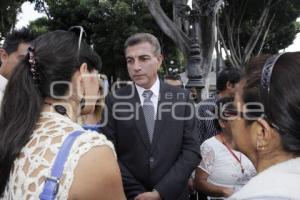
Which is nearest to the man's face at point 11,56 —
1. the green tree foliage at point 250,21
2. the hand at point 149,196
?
the hand at point 149,196

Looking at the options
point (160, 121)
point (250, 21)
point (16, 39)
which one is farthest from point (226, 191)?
point (250, 21)

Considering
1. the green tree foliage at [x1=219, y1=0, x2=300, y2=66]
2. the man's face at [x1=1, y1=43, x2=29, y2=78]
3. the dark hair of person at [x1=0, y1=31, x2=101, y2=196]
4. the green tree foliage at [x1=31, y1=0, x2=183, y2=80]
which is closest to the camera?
the dark hair of person at [x1=0, y1=31, x2=101, y2=196]

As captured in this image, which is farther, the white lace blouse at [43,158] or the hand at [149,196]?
the hand at [149,196]

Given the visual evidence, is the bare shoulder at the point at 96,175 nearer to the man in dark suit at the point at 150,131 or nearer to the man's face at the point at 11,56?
the man in dark suit at the point at 150,131

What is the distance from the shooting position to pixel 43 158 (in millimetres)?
1577

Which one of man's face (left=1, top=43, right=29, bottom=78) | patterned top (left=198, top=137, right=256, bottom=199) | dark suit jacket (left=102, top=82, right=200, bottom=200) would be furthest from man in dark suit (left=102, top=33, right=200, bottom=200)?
man's face (left=1, top=43, right=29, bottom=78)

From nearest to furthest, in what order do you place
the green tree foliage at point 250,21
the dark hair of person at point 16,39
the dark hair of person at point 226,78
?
the dark hair of person at point 16,39 < the dark hair of person at point 226,78 < the green tree foliage at point 250,21

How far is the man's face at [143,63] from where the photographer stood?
3199mm

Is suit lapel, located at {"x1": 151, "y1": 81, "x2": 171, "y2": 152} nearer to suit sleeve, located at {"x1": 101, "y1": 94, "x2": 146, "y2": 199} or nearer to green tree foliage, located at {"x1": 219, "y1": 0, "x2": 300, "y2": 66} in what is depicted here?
suit sleeve, located at {"x1": 101, "y1": 94, "x2": 146, "y2": 199}

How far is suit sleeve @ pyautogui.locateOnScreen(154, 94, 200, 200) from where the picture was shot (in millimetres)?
2928

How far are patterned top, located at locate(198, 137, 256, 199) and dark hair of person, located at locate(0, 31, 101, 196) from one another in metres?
1.64

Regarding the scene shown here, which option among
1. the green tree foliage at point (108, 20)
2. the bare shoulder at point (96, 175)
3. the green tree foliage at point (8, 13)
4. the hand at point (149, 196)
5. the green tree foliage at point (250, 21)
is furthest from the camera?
the green tree foliage at point (108, 20)

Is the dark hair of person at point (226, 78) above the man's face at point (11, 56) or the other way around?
the other way around

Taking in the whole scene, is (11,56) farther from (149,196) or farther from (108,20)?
(108,20)
